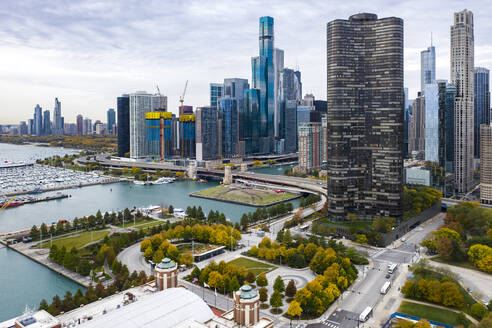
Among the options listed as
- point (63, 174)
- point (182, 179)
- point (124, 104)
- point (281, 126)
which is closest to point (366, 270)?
point (182, 179)

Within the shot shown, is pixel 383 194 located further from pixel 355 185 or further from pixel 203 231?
pixel 203 231

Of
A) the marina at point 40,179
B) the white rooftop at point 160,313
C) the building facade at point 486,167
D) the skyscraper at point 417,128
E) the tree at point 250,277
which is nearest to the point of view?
the white rooftop at point 160,313

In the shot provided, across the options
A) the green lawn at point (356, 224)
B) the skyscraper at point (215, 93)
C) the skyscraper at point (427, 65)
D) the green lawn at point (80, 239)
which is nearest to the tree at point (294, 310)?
the green lawn at point (356, 224)

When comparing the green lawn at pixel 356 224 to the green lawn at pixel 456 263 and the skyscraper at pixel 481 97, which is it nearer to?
the green lawn at pixel 456 263

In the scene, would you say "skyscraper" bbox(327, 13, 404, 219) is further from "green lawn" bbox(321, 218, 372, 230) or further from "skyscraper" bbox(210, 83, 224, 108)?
"skyscraper" bbox(210, 83, 224, 108)

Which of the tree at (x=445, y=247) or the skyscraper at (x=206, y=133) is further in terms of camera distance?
the skyscraper at (x=206, y=133)

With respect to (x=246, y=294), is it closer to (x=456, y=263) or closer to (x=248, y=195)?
(x=456, y=263)
